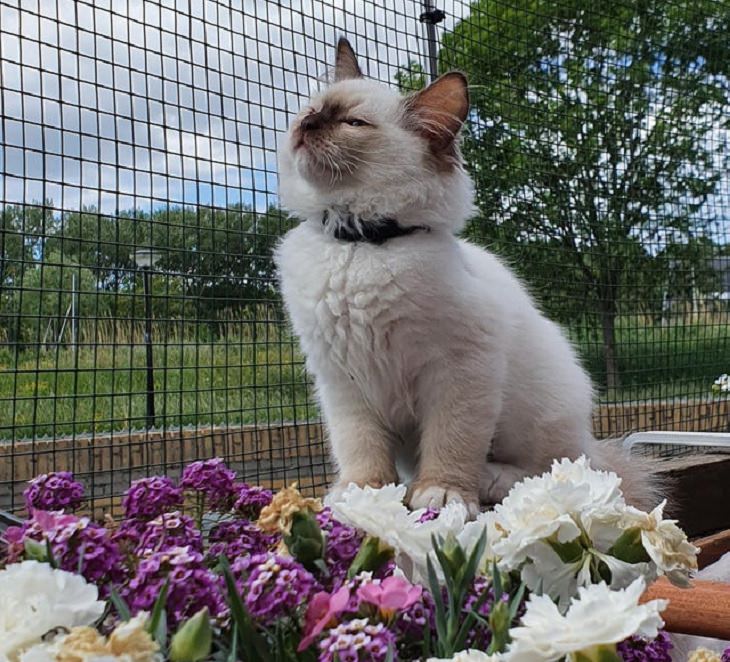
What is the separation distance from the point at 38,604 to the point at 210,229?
1821mm

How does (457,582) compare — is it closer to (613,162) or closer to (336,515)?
(336,515)

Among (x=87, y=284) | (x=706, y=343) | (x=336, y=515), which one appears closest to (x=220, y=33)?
(x=87, y=284)

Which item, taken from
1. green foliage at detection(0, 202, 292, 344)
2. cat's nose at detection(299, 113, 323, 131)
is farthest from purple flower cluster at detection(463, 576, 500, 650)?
green foliage at detection(0, 202, 292, 344)

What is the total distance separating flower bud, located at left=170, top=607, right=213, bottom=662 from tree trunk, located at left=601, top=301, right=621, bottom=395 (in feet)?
10.4

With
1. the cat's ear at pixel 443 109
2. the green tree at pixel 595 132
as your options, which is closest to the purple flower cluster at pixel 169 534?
the cat's ear at pixel 443 109

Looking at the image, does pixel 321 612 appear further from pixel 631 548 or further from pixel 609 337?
pixel 609 337

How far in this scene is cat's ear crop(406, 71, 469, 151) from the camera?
1575mm

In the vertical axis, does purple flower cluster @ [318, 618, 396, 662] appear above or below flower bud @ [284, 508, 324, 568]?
below

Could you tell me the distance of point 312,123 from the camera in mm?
1551

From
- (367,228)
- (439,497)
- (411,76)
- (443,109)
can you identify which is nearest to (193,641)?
(439,497)

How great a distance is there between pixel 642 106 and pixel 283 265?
109 inches

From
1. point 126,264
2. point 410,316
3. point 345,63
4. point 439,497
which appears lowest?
point 439,497

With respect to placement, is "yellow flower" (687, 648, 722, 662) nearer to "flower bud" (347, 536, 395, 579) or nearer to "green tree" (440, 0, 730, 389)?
"flower bud" (347, 536, 395, 579)

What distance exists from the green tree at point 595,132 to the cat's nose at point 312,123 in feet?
4.56
